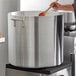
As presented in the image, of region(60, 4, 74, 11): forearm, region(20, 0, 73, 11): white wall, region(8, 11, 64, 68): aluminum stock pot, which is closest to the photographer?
region(8, 11, 64, 68): aluminum stock pot

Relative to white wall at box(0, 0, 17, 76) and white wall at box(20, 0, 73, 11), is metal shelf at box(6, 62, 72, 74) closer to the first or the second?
white wall at box(0, 0, 17, 76)

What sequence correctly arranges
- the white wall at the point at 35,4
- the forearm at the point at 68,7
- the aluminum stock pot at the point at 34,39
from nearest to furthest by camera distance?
the aluminum stock pot at the point at 34,39, the forearm at the point at 68,7, the white wall at the point at 35,4

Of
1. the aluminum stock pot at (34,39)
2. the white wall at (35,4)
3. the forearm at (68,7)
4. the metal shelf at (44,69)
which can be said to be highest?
the white wall at (35,4)

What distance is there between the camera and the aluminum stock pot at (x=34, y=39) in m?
1.11

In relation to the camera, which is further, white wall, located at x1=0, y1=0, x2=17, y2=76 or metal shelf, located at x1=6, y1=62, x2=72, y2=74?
white wall, located at x1=0, y1=0, x2=17, y2=76

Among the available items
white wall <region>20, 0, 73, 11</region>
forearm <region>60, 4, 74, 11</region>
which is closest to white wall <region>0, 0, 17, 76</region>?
white wall <region>20, 0, 73, 11</region>

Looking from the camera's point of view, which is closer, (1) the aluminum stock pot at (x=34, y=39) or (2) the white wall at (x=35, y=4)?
(1) the aluminum stock pot at (x=34, y=39)

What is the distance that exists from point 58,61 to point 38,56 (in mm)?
127

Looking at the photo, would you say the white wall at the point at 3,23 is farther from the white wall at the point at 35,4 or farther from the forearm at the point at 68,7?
the forearm at the point at 68,7

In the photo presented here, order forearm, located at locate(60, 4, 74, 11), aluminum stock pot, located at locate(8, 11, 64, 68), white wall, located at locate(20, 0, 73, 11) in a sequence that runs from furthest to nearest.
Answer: white wall, located at locate(20, 0, 73, 11) < forearm, located at locate(60, 4, 74, 11) < aluminum stock pot, located at locate(8, 11, 64, 68)

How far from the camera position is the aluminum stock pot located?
1.11 metres

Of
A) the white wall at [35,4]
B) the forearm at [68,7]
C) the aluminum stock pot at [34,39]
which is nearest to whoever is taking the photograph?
the aluminum stock pot at [34,39]

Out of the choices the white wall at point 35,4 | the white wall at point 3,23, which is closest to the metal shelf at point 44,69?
the white wall at point 3,23

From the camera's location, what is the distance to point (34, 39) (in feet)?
3.64
